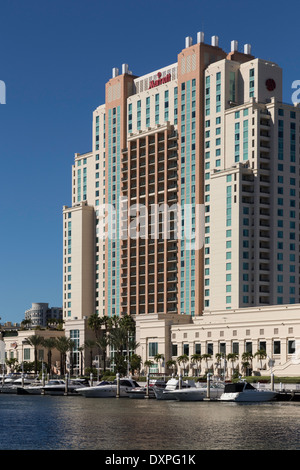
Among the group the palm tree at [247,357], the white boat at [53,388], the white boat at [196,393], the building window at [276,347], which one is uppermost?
the building window at [276,347]

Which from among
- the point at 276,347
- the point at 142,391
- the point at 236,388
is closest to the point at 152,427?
the point at 236,388

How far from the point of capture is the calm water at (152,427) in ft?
241

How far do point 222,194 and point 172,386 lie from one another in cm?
6352

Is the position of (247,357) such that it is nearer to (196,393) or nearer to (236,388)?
(196,393)

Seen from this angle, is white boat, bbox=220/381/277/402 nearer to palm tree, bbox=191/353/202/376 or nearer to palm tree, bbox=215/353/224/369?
palm tree, bbox=215/353/224/369

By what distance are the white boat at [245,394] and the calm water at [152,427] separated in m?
1.30

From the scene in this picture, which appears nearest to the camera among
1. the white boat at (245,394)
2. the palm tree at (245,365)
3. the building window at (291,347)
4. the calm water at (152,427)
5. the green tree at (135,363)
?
the calm water at (152,427)

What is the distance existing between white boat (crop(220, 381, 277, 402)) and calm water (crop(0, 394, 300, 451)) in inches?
51.2

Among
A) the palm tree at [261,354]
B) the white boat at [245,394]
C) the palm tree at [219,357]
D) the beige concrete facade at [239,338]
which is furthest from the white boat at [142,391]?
the palm tree at [219,357]

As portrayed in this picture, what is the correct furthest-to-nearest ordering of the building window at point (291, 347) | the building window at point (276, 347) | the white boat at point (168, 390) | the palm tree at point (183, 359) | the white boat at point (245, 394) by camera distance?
the palm tree at point (183, 359) → the building window at point (276, 347) → the building window at point (291, 347) → the white boat at point (168, 390) → the white boat at point (245, 394)

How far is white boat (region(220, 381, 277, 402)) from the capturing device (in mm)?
126750

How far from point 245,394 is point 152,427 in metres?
41.3

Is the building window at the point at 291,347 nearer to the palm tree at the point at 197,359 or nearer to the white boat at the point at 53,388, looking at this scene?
the palm tree at the point at 197,359
